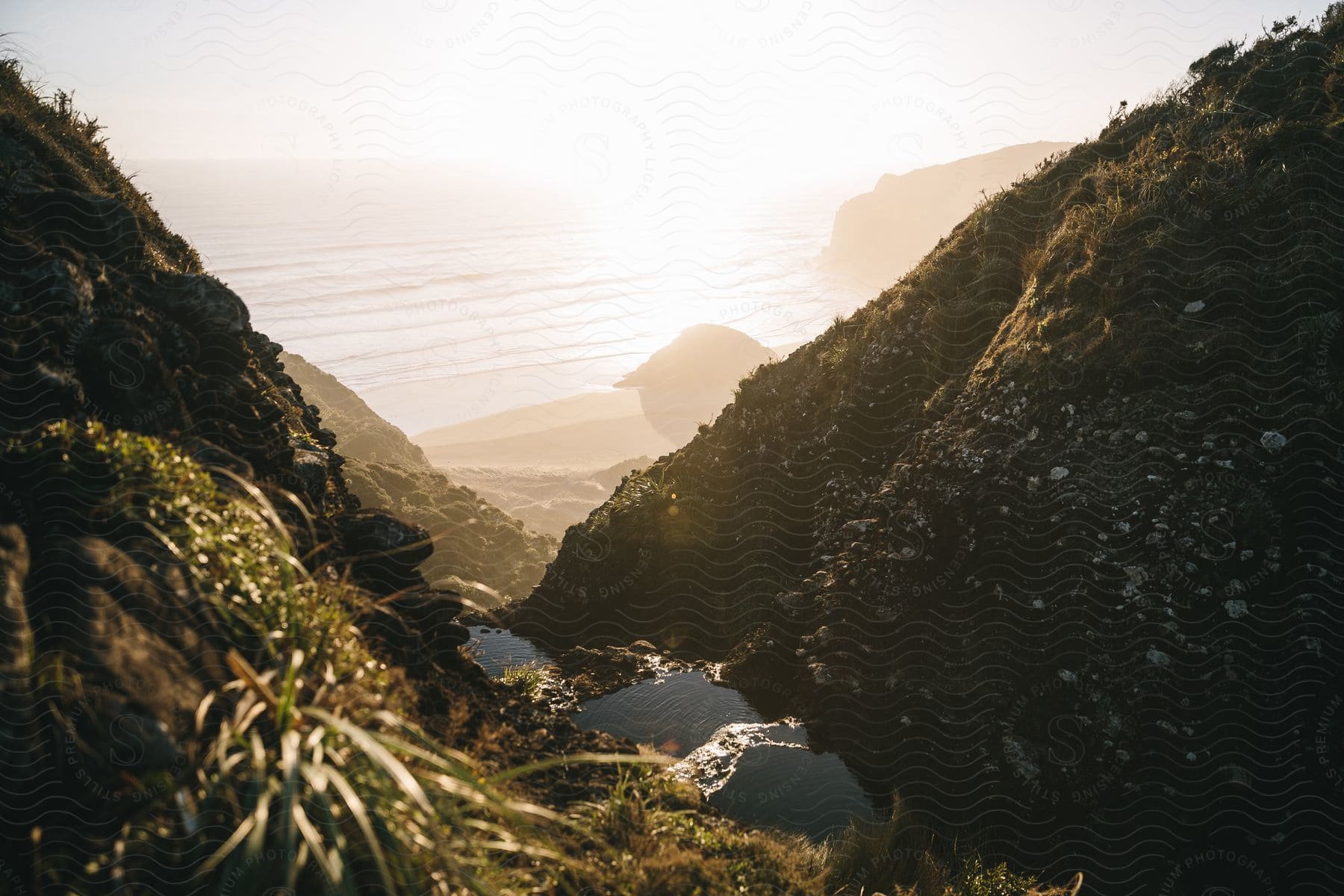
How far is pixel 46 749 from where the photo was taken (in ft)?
10.2

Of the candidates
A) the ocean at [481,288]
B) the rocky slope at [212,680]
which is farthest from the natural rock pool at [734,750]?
the ocean at [481,288]

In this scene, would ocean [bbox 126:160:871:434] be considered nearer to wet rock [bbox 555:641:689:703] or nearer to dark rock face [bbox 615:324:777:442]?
dark rock face [bbox 615:324:777:442]

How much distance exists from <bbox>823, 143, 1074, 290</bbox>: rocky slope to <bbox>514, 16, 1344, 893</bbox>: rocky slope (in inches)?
4987

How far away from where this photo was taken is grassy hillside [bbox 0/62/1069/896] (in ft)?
9.77

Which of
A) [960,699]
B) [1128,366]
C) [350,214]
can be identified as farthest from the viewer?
[350,214]

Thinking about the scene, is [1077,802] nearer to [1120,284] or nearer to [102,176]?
[1120,284]

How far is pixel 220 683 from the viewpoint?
11.8 feet

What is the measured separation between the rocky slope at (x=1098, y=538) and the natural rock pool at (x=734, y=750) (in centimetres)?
41

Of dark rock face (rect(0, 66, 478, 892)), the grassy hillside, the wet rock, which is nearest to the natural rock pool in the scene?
the wet rock

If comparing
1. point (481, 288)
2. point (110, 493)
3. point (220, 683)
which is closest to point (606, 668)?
point (220, 683)

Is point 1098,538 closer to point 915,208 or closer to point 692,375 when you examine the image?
point 692,375

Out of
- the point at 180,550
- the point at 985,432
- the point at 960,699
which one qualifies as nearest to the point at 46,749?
the point at 180,550

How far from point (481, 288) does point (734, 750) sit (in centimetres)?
8149

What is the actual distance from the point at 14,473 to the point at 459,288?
271 ft
